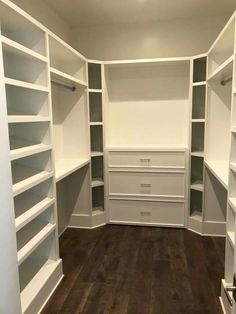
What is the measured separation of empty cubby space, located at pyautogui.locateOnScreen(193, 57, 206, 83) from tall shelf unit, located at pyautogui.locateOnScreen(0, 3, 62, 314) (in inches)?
72.3

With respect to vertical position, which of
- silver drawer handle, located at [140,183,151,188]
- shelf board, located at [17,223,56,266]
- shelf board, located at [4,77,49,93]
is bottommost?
shelf board, located at [17,223,56,266]

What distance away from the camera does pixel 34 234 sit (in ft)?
6.48

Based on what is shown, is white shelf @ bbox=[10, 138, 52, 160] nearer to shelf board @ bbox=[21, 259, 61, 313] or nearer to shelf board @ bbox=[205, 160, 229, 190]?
shelf board @ bbox=[21, 259, 61, 313]

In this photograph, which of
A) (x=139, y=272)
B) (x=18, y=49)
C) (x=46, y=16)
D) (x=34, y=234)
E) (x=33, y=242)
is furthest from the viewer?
(x=46, y=16)

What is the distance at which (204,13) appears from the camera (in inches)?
122

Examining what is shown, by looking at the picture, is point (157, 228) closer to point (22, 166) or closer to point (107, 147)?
point (107, 147)

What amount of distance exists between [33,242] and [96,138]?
180cm

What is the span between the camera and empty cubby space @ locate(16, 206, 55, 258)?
1.87 m

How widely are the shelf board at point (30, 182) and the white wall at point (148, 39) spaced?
2.05 meters

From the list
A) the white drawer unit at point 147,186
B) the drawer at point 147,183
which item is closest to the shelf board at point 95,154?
the white drawer unit at point 147,186

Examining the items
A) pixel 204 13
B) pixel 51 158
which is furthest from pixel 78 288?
pixel 204 13

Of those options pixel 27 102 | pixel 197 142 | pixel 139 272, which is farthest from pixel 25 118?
pixel 197 142

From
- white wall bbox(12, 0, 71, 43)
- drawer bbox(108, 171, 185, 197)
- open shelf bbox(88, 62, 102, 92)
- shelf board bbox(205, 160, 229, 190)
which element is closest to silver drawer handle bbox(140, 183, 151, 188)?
drawer bbox(108, 171, 185, 197)

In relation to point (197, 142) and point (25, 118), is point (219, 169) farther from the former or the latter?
point (25, 118)
